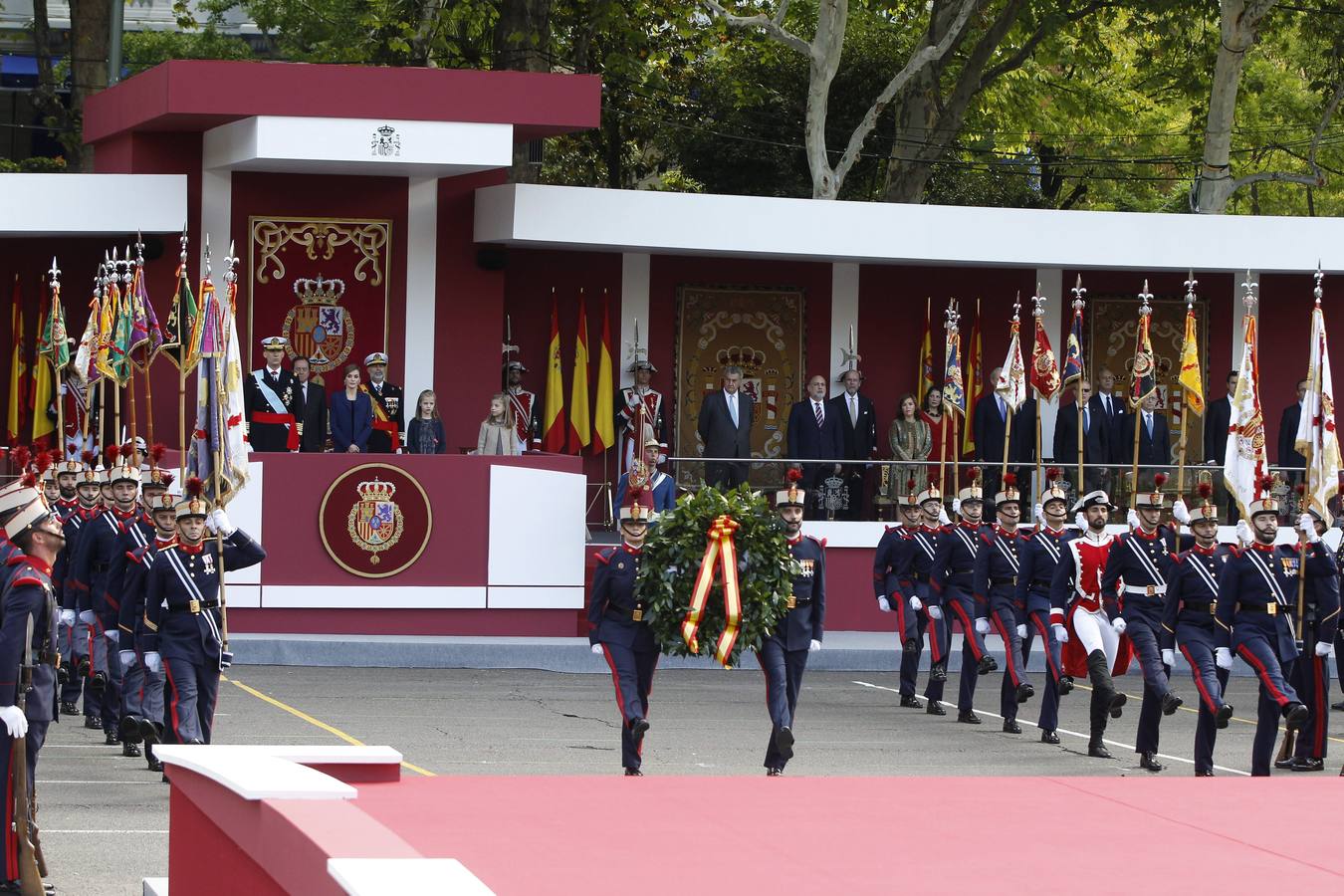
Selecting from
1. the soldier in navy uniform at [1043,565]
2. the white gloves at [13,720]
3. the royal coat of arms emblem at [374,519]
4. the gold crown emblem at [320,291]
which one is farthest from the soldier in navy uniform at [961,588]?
the white gloves at [13,720]

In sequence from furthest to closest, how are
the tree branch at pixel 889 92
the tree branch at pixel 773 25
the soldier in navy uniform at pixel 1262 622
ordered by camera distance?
the tree branch at pixel 889 92, the tree branch at pixel 773 25, the soldier in navy uniform at pixel 1262 622

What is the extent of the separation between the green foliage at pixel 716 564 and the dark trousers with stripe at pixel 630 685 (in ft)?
0.63

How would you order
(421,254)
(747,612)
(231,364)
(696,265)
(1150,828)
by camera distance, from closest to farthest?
(1150,828), (747,612), (231,364), (421,254), (696,265)

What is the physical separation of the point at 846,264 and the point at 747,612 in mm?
11624

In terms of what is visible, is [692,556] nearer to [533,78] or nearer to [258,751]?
[258,751]

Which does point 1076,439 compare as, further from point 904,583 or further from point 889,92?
point 889,92

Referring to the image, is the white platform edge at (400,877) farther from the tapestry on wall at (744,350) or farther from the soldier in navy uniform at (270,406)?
the tapestry on wall at (744,350)

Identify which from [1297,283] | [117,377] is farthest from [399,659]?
[1297,283]

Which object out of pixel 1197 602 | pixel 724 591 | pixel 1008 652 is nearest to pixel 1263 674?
pixel 1197 602

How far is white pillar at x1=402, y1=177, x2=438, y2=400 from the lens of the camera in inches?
891

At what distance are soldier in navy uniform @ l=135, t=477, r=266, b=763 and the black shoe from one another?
3.48 metres

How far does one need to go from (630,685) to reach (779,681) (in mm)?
1014

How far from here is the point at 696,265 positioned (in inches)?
978

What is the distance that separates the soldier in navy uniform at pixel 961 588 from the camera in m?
17.7
